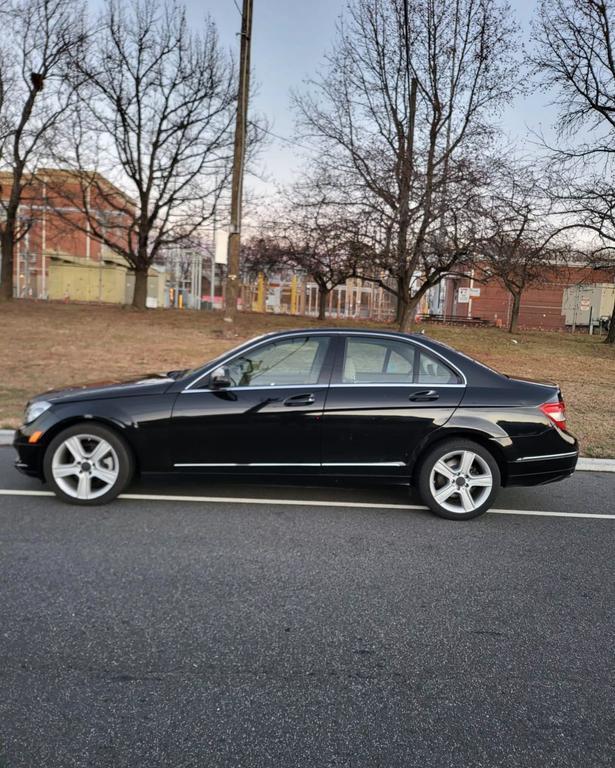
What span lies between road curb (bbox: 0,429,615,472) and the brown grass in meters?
0.32

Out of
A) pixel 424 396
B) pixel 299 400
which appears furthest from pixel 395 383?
pixel 299 400

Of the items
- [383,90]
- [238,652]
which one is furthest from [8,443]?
[383,90]

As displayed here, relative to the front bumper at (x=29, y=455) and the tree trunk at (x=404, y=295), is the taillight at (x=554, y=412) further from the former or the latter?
the tree trunk at (x=404, y=295)

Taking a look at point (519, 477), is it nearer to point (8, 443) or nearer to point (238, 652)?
point (238, 652)

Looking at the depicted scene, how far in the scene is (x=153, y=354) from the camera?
1445 cm

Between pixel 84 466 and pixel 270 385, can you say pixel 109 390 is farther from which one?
pixel 270 385

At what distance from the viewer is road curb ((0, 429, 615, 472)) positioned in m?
6.93

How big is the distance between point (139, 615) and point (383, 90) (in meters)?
20.4

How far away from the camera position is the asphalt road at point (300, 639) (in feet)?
7.65

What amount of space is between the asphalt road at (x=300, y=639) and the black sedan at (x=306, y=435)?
33 centimetres

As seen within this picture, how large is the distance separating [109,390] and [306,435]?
5.59 feet

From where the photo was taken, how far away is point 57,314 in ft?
77.2

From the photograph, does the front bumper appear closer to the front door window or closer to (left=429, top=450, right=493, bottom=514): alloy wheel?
the front door window

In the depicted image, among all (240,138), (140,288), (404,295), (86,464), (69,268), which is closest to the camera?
(86,464)
